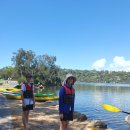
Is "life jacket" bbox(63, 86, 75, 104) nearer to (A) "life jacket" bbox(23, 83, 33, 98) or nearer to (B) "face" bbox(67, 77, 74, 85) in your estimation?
(B) "face" bbox(67, 77, 74, 85)

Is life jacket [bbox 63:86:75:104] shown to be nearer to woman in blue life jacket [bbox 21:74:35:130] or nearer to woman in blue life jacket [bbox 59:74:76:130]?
woman in blue life jacket [bbox 59:74:76:130]

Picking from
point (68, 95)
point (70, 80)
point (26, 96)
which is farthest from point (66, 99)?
point (26, 96)

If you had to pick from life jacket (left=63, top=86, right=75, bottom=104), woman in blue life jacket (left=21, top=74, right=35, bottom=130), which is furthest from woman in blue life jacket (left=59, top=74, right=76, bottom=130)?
woman in blue life jacket (left=21, top=74, right=35, bottom=130)

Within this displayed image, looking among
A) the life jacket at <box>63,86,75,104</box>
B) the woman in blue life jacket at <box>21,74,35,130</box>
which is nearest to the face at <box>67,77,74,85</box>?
the life jacket at <box>63,86,75,104</box>

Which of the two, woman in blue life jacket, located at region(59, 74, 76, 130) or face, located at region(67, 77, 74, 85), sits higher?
face, located at region(67, 77, 74, 85)

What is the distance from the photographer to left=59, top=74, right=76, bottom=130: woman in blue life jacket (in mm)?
8344

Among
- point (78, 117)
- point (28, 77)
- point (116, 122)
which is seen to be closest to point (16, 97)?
point (116, 122)

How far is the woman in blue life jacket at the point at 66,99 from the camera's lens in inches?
328

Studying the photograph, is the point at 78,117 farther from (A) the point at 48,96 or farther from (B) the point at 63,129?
(A) the point at 48,96

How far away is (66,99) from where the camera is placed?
27.7 feet

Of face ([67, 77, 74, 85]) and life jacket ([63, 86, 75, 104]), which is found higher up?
face ([67, 77, 74, 85])

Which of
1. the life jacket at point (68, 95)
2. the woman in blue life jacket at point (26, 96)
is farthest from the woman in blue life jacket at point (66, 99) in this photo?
the woman in blue life jacket at point (26, 96)

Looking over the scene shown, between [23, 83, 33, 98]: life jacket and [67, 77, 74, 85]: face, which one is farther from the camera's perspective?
[23, 83, 33, 98]: life jacket

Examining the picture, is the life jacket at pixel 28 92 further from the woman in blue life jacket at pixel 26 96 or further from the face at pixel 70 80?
the face at pixel 70 80
